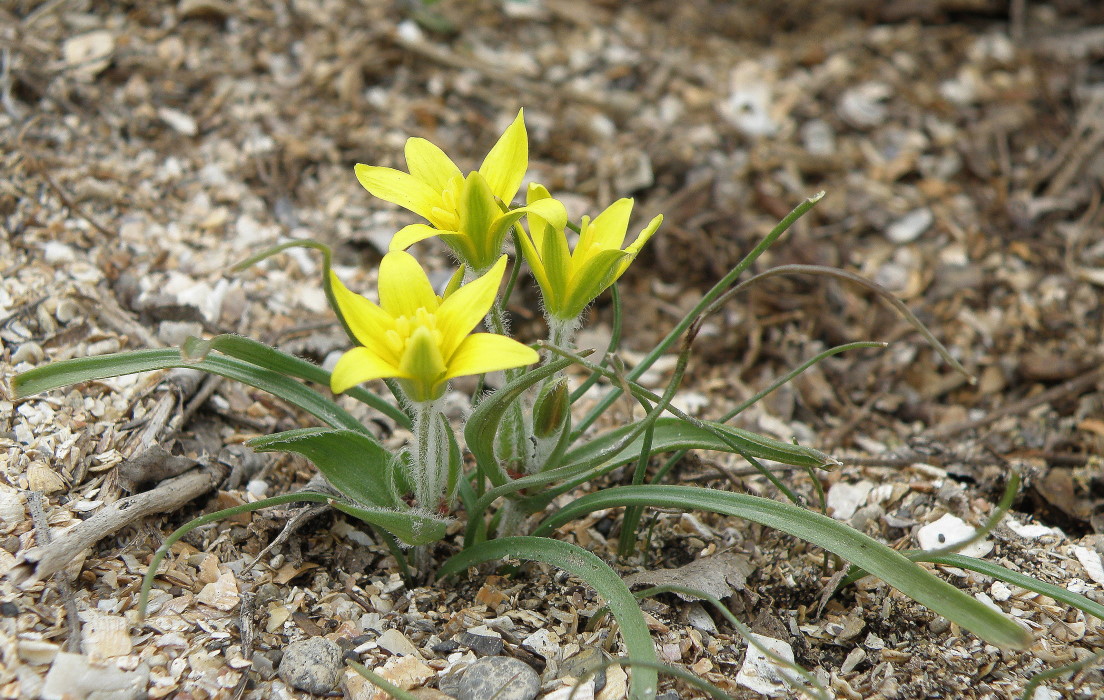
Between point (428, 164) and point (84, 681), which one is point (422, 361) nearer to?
point (428, 164)

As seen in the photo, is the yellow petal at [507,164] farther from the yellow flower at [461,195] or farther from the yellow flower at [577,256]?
the yellow flower at [577,256]

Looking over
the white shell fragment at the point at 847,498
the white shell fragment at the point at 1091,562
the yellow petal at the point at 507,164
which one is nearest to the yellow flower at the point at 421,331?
the yellow petal at the point at 507,164

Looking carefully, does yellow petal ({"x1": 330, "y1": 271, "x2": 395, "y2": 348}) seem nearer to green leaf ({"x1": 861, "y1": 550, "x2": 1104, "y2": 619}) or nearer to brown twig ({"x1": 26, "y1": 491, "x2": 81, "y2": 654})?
brown twig ({"x1": 26, "y1": 491, "x2": 81, "y2": 654})

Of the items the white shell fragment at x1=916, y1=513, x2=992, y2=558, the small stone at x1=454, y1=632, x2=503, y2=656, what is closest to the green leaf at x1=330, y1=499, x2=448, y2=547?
the small stone at x1=454, y1=632, x2=503, y2=656

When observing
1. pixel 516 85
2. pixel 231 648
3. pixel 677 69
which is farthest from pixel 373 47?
pixel 231 648

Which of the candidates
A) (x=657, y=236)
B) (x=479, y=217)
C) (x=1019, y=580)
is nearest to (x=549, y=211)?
(x=479, y=217)

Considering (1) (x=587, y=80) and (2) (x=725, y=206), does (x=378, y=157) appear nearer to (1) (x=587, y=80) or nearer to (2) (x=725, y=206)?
(1) (x=587, y=80)

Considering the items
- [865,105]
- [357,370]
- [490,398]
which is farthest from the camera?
[865,105]
